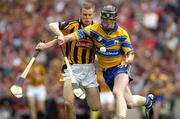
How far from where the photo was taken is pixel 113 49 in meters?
14.8

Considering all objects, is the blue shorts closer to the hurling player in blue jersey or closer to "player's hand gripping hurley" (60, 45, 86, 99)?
the hurling player in blue jersey

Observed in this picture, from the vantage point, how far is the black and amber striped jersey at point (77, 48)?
15289 millimetres

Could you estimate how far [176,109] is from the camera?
20.8 m

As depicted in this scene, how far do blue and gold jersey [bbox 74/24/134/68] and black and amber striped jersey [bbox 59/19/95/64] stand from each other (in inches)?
17.1

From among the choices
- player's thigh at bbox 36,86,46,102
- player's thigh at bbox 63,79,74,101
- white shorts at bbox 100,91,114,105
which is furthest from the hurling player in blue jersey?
A: player's thigh at bbox 36,86,46,102

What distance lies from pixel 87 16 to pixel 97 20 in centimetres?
653

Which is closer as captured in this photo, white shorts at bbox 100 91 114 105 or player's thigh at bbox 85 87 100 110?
player's thigh at bbox 85 87 100 110

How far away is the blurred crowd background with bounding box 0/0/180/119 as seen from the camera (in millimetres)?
21141

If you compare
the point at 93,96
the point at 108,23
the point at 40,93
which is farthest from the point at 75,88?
the point at 40,93

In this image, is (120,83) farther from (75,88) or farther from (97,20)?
(97,20)

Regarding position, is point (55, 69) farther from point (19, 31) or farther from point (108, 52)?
point (108, 52)

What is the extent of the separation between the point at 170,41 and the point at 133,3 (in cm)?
A: 233

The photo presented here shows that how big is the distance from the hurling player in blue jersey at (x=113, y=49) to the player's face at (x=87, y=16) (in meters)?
Answer: 0.28

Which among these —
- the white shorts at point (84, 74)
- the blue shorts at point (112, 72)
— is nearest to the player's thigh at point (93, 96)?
the white shorts at point (84, 74)
